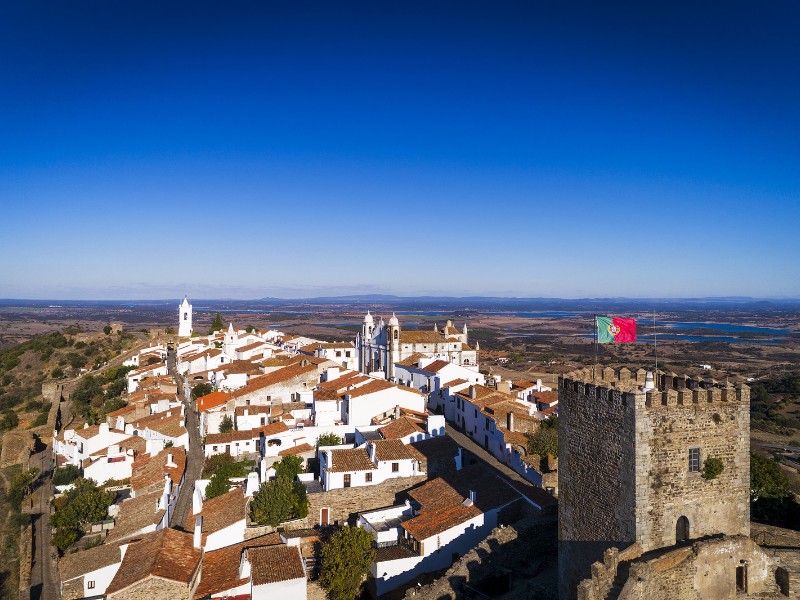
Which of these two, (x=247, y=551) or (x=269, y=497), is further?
(x=269, y=497)

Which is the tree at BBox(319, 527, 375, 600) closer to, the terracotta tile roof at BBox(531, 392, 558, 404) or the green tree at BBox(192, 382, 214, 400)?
the terracotta tile roof at BBox(531, 392, 558, 404)

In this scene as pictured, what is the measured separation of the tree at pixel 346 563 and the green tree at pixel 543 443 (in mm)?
10269

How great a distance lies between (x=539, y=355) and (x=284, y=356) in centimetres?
6798

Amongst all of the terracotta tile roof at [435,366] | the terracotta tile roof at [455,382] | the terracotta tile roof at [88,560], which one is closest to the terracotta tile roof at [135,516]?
the terracotta tile roof at [88,560]

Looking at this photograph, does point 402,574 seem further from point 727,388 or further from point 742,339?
point 742,339

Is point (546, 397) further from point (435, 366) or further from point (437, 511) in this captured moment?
point (437, 511)

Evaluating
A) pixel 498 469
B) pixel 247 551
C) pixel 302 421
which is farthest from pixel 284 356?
pixel 247 551

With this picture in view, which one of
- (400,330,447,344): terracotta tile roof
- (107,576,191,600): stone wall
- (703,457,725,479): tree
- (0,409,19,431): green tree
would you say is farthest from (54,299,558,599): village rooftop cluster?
(0,409,19,431): green tree

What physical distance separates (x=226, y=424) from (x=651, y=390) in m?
31.3

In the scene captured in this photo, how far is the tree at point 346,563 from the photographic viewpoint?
58.5 ft

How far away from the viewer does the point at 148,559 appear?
64.1 feet

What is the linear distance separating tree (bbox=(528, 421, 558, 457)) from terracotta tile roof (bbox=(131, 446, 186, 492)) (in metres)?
17.2

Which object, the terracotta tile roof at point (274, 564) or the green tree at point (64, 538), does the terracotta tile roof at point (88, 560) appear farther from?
the terracotta tile roof at point (274, 564)

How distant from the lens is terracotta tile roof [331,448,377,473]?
82.5ft
